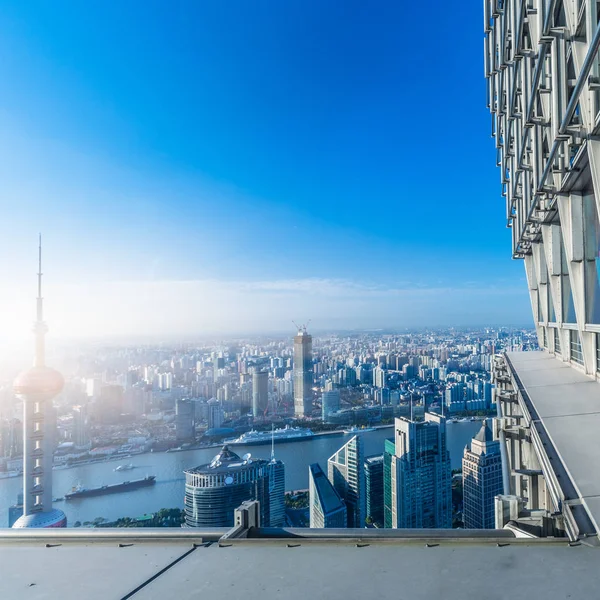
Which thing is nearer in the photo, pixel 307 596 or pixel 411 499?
pixel 307 596

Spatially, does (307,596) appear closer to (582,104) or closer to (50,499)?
(582,104)

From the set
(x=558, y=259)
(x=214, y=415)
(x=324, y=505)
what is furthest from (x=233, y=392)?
(x=558, y=259)

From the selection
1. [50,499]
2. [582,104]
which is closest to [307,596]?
[582,104]

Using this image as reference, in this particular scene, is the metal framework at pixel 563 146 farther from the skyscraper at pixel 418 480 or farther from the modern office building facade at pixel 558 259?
the skyscraper at pixel 418 480

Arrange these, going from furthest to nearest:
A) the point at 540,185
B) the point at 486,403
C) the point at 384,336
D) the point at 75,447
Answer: the point at 384,336 → the point at 486,403 → the point at 75,447 → the point at 540,185

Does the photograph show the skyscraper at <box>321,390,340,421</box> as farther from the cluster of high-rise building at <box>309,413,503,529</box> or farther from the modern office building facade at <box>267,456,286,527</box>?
the modern office building facade at <box>267,456,286,527</box>

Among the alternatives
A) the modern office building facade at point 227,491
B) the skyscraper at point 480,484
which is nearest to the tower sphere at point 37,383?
the modern office building facade at point 227,491

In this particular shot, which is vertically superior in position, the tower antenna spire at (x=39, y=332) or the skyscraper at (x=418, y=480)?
the tower antenna spire at (x=39, y=332)
